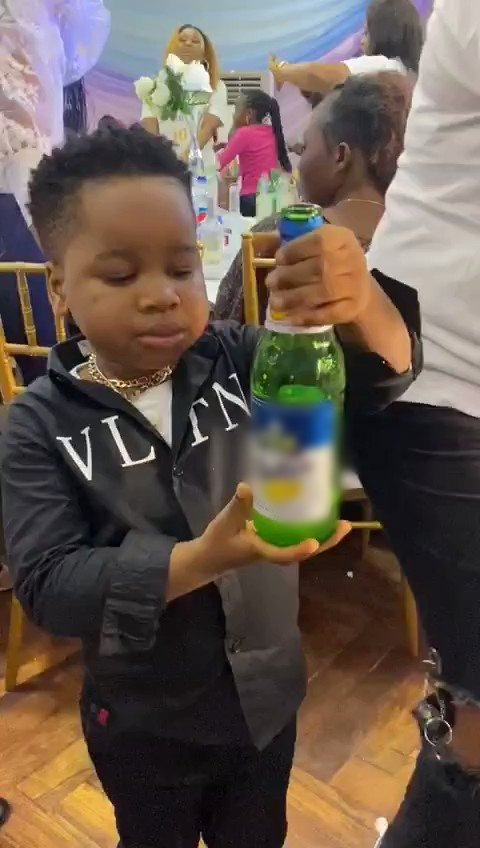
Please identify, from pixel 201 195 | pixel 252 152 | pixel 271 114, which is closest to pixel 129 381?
pixel 201 195

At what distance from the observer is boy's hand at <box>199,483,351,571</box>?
1.97 ft

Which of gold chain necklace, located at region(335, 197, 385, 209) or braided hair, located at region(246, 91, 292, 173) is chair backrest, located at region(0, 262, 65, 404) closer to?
gold chain necklace, located at region(335, 197, 385, 209)

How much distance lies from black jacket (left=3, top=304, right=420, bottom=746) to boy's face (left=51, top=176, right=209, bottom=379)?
2.9 inches

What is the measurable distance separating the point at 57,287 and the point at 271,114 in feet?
8.05

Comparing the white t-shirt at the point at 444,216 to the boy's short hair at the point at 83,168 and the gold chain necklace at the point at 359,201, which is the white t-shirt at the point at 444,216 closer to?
the boy's short hair at the point at 83,168

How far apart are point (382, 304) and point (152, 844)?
687mm

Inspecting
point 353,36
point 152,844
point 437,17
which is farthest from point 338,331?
point 353,36

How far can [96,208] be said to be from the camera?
0.71 meters

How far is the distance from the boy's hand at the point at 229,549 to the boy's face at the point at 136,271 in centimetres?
18

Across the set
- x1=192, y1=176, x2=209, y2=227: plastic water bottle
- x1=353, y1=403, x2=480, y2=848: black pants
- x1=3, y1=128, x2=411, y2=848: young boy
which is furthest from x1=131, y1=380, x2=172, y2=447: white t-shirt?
x1=192, y1=176, x2=209, y2=227: plastic water bottle

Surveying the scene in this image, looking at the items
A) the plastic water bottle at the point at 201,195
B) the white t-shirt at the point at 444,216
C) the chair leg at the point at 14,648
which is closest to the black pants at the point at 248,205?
the plastic water bottle at the point at 201,195

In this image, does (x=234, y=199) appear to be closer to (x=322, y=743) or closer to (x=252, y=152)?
(x=252, y=152)

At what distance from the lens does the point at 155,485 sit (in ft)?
2.52

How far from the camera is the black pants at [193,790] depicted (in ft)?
2.87
